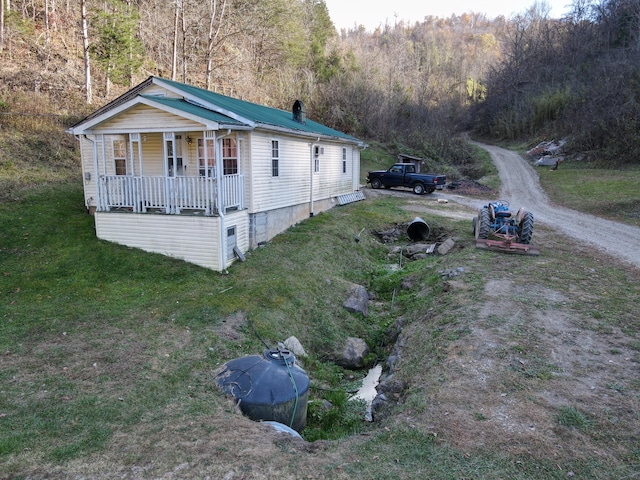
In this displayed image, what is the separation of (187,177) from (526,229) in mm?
10496

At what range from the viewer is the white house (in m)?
11.3

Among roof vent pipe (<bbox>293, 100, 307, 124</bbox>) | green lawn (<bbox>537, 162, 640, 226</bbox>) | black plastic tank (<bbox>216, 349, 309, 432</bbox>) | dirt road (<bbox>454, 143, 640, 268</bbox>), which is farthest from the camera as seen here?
green lawn (<bbox>537, 162, 640, 226</bbox>)

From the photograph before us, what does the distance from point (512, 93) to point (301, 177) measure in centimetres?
4871

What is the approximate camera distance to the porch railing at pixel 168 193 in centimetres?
1145

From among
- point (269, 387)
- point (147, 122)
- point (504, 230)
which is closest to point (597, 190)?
point (504, 230)

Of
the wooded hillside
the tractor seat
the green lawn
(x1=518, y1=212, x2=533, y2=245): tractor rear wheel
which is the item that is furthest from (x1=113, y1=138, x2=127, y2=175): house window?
the green lawn

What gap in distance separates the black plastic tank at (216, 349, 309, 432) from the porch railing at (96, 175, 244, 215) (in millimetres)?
5551

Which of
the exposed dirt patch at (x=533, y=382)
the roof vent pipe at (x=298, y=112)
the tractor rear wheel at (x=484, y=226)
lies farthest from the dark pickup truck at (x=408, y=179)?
the exposed dirt patch at (x=533, y=382)

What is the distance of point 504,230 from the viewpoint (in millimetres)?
14203

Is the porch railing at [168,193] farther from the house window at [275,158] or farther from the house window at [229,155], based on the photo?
the house window at [275,158]

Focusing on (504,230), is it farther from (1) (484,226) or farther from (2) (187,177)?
(2) (187,177)

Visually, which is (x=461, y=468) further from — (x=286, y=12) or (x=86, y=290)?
(x=286, y=12)

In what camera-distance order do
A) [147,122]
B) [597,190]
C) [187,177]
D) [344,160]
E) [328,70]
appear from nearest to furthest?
1. [187,177]
2. [147,122]
3. [344,160]
4. [597,190]
5. [328,70]

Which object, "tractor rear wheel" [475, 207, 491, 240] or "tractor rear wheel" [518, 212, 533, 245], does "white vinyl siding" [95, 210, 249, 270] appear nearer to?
"tractor rear wheel" [475, 207, 491, 240]
